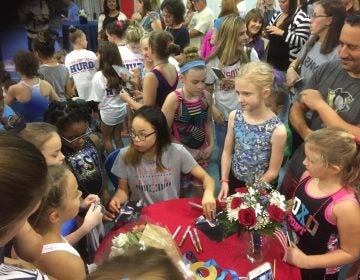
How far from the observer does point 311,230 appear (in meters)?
1.90

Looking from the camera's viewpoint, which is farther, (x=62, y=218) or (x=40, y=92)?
(x=40, y=92)

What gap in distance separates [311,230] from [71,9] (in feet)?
24.5

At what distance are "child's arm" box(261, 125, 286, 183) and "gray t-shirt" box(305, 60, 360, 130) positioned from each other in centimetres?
22

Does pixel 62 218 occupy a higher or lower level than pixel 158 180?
higher

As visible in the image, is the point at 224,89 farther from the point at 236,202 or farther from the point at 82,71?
the point at 82,71

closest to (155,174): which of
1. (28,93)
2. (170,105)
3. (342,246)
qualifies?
(170,105)

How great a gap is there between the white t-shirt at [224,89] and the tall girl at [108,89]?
1.05m

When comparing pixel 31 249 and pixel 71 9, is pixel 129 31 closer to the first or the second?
pixel 31 249

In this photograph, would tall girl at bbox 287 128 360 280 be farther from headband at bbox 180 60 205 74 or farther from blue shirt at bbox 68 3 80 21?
blue shirt at bbox 68 3 80 21

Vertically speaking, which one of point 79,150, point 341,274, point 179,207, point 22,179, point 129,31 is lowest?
point 341,274

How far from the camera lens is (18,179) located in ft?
3.19

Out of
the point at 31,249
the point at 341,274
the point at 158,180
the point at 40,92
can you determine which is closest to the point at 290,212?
the point at 158,180

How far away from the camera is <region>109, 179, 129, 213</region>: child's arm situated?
219 cm

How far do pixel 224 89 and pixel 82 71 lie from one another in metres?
1.96
